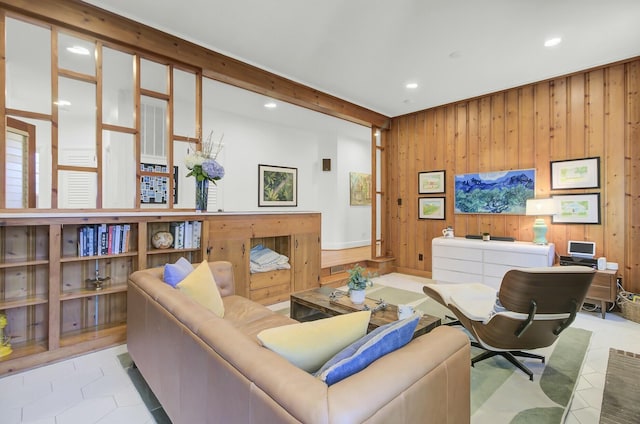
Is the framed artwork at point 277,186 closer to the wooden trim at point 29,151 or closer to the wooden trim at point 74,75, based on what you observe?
the wooden trim at point 29,151

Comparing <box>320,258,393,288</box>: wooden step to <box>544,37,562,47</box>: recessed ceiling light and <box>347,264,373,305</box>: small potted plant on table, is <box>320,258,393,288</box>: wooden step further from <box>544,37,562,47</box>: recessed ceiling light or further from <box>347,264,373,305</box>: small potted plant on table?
<box>544,37,562,47</box>: recessed ceiling light

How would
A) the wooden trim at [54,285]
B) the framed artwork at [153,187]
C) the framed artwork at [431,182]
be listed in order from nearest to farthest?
1. the wooden trim at [54,285]
2. the framed artwork at [153,187]
3. the framed artwork at [431,182]

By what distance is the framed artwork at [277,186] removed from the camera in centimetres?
607

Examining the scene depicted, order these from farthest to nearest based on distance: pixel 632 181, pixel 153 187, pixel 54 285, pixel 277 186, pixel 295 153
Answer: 1. pixel 295 153
2. pixel 277 186
3. pixel 153 187
4. pixel 632 181
5. pixel 54 285

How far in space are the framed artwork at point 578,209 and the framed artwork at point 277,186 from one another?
176 inches

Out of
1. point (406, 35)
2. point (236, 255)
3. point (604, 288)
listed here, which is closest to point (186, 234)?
point (236, 255)

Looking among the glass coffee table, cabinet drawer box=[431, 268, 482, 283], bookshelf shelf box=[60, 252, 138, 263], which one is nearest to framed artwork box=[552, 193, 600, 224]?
cabinet drawer box=[431, 268, 482, 283]

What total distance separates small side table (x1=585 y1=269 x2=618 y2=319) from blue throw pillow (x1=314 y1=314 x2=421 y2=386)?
3.56 meters

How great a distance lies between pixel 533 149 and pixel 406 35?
2.60 metres

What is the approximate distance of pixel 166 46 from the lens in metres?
3.08

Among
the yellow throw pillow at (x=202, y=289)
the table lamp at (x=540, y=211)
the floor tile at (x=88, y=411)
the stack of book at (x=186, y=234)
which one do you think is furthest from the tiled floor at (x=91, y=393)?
the table lamp at (x=540, y=211)

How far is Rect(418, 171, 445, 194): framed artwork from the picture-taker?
521 cm

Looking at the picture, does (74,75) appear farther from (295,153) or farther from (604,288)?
(604,288)

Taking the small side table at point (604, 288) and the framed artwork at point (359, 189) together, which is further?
the framed artwork at point (359, 189)
